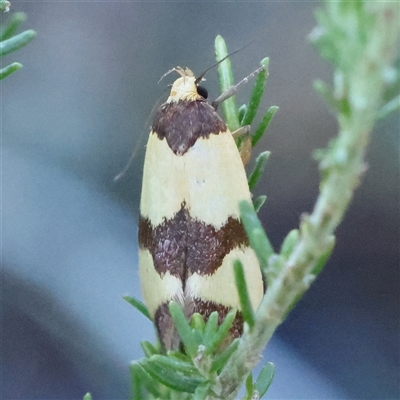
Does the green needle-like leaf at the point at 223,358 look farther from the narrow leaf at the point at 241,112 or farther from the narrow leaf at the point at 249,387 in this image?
the narrow leaf at the point at 241,112

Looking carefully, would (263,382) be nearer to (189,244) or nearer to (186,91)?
(189,244)

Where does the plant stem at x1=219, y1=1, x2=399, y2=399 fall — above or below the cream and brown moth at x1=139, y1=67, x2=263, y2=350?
below

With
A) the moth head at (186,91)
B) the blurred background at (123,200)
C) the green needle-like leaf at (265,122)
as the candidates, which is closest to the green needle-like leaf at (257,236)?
the green needle-like leaf at (265,122)

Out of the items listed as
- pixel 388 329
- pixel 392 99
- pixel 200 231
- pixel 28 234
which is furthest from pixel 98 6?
pixel 392 99

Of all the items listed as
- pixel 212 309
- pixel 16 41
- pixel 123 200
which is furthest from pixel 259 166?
pixel 123 200

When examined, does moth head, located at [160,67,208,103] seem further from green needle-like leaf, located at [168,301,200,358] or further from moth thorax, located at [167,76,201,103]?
green needle-like leaf, located at [168,301,200,358]

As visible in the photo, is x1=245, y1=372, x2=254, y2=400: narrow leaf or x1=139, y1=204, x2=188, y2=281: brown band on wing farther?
x1=139, y1=204, x2=188, y2=281: brown band on wing

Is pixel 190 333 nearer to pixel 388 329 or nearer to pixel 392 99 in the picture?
pixel 392 99

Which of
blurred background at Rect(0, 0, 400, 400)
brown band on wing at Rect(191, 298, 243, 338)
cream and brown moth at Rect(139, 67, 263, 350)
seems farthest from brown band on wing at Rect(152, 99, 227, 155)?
blurred background at Rect(0, 0, 400, 400)
